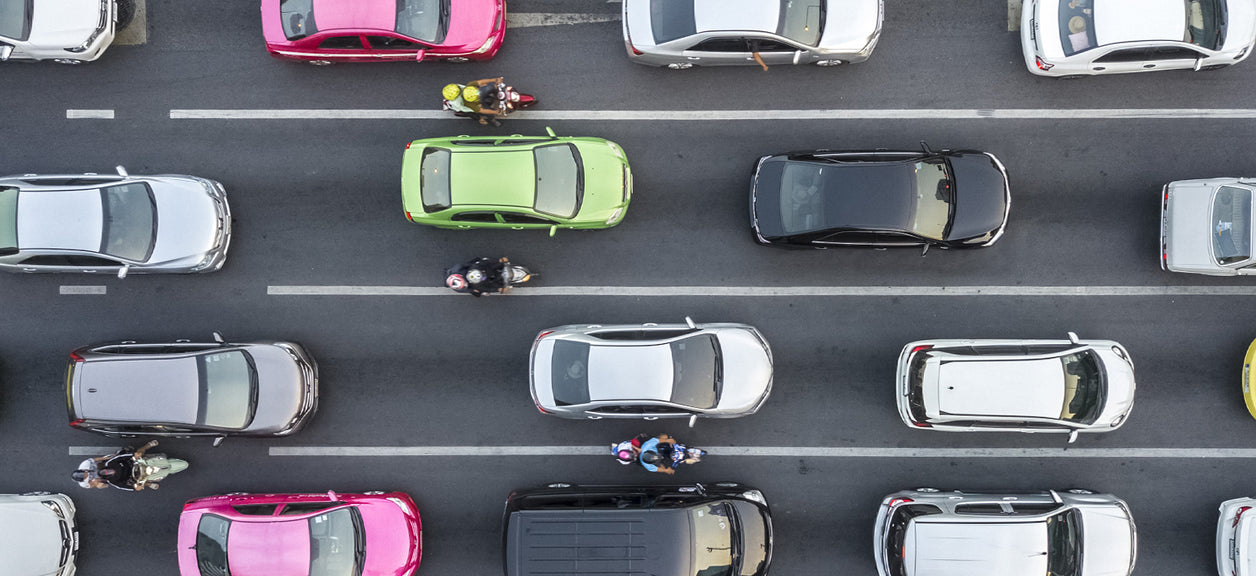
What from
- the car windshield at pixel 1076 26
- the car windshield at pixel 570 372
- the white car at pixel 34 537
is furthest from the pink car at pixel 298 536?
the car windshield at pixel 1076 26

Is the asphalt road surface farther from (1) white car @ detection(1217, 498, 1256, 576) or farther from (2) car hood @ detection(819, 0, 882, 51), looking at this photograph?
(2) car hood @ detection(819, 0, 882, 51)

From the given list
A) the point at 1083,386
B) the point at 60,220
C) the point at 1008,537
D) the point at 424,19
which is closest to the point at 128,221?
the point at 60,220

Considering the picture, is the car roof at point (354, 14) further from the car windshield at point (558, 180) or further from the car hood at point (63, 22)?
the car hood at point (63, 22)

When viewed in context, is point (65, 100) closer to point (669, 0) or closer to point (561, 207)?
point (561, 207)

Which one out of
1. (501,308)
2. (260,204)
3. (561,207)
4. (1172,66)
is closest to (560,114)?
(561,207)

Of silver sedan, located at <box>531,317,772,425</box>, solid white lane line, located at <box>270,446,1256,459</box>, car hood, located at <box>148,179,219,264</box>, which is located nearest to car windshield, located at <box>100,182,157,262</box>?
car hood, located at <box>148,179,219,264</box>

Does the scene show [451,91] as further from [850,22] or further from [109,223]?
[850,22]
